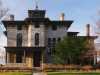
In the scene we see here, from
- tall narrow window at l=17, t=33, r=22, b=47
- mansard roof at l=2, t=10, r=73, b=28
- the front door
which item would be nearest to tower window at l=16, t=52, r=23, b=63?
the front door

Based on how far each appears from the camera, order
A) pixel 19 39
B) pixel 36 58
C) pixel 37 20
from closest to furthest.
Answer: pixel 36 58 < pixel 37 20 < pixel 19 39

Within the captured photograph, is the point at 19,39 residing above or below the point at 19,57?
above

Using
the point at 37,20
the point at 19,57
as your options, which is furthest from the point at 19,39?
the point at 37,20

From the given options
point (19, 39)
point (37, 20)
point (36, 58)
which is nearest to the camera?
point (36, 58)

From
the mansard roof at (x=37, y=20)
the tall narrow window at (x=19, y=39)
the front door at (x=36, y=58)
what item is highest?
the mansard roof at (x=37, y=20)

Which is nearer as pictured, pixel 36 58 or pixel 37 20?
pixel 36 58

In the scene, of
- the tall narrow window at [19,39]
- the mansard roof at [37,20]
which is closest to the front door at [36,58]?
the tall narrow window at [19,39]

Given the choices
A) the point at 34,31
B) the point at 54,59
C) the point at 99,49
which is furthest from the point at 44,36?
the point at 99,49

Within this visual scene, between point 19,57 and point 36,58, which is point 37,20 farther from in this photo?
point 19,57

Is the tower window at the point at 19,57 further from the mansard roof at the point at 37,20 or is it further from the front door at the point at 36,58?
the mansard roof at the point at 37,20

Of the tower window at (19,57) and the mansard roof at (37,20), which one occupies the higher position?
the mansard roof at (37,20)

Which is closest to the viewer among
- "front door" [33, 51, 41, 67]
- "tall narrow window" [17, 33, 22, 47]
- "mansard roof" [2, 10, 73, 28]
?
"front door" [33, 51, 41, 67]

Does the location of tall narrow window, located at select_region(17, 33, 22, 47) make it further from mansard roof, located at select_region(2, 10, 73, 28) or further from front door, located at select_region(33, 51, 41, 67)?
front door, located at select_region(33, 51, 41, 67)

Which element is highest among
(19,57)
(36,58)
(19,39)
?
(19,39)
